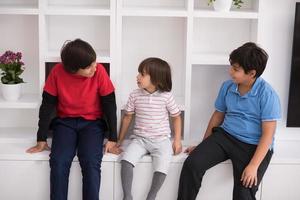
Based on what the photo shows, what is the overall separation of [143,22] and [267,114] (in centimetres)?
85

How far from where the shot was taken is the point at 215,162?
2291mm

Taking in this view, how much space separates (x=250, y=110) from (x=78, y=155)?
2.64 ft

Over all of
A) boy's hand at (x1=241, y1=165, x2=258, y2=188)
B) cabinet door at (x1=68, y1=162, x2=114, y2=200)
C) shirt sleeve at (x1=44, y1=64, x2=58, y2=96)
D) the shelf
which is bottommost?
cabinet door at (x1=68, y1=162, x2=114, y2=200)

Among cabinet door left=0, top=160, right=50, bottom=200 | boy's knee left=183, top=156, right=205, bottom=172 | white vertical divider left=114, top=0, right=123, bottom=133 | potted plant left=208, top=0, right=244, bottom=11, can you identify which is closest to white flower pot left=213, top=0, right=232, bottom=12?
potted plant left=208, top=0, right=244, bottom=11

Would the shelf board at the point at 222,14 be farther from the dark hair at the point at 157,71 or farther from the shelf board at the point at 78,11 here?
the shelf board at the point at 78,11

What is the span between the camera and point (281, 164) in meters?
2.37

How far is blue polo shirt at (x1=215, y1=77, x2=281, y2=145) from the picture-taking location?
88.3 inches

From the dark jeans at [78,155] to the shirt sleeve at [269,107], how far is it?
0.76 metres

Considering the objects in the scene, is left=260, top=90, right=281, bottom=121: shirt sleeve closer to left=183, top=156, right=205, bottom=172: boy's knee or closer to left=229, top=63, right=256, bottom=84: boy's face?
left=229, top=63, right=256, bottom=84: boy's face

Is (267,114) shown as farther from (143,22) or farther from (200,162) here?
(143,22)

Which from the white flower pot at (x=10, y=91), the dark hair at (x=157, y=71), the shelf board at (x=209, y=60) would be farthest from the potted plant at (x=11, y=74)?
the shelf board at (x=209, y=60)

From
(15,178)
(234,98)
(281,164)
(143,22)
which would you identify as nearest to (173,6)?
(143,22)

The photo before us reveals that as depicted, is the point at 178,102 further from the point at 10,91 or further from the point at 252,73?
the point at 10,91

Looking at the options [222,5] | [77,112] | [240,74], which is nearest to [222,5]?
[222,5]
